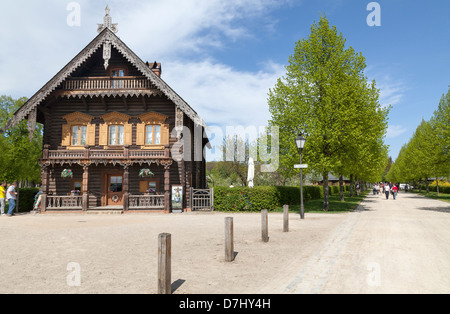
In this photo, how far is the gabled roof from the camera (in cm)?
2102

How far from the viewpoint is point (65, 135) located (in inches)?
904

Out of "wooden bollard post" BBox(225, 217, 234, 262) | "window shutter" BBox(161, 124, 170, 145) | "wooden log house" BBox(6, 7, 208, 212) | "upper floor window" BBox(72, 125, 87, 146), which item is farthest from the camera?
"upper floor window" BBox(72, 125, 87, 146)

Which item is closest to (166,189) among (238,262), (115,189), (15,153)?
(115,189)

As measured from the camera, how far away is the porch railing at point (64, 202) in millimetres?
21000

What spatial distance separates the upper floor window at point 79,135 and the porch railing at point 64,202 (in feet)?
13.5

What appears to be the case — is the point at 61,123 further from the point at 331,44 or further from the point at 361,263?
the point at 361,263

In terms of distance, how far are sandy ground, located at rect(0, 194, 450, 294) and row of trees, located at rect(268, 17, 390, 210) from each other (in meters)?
9.07

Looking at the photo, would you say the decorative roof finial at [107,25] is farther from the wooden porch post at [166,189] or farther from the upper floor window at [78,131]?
the wooden porch post at [166,189]

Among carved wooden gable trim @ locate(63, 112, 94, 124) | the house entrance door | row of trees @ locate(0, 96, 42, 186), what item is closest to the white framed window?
carved wooden gable trim @ locate(63, 112, 94, 124)

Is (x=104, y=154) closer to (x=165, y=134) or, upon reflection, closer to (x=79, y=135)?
(x=79, y=135)

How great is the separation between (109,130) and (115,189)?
14.6ft

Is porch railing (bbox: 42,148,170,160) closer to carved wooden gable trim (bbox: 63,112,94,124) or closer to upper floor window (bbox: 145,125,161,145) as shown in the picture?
upper floor window (bbox: 145,125,161,145)

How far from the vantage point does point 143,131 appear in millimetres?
22797
